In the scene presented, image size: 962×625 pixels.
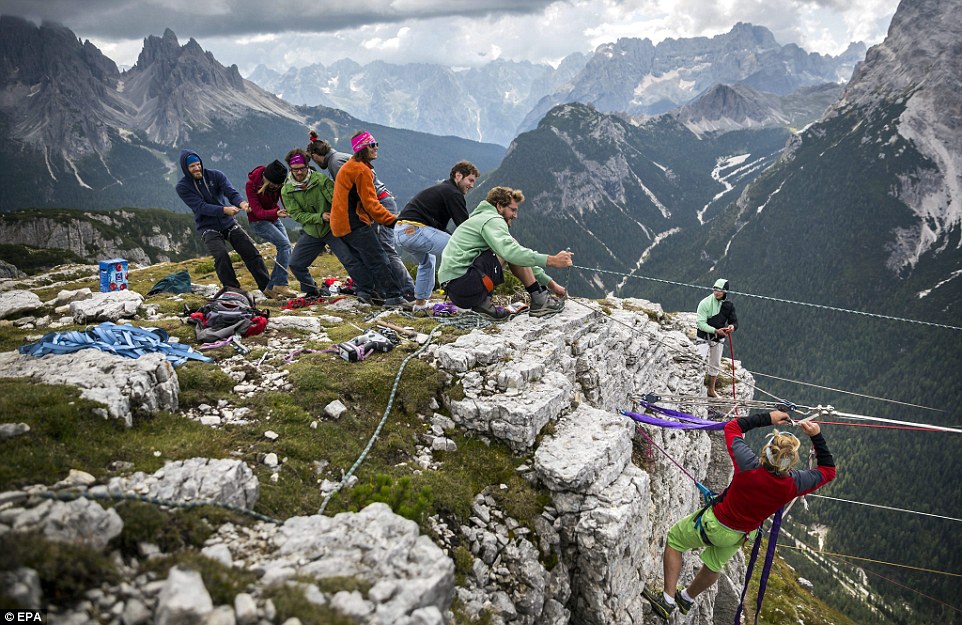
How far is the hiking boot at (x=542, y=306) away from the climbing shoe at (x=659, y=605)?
22.6 ft

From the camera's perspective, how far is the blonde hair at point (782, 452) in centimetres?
777

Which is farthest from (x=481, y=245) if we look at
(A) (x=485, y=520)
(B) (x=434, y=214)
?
(A) (x=485, y=520)

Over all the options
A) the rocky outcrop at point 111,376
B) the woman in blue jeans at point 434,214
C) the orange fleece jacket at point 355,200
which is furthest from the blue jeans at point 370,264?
the rocky outcrop at point 111,376

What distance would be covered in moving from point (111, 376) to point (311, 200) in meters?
8.34

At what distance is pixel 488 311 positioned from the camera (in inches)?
483

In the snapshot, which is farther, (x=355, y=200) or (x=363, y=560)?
(x=355, y=200)

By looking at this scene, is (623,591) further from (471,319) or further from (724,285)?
(724,285)

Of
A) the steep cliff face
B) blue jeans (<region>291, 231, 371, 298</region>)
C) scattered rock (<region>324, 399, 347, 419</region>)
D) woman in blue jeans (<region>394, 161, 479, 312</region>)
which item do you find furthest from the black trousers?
the steep cliff face

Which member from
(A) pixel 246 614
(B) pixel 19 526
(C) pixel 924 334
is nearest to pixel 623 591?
(A) pixel 246 614

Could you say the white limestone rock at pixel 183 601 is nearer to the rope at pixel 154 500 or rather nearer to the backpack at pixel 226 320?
the rope at pixel 154 500

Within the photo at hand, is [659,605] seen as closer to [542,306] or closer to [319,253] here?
[542,306]

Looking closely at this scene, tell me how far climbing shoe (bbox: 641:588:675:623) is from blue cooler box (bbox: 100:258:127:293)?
1709 cm

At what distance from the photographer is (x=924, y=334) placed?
154 metres

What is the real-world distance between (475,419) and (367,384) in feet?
7.58
